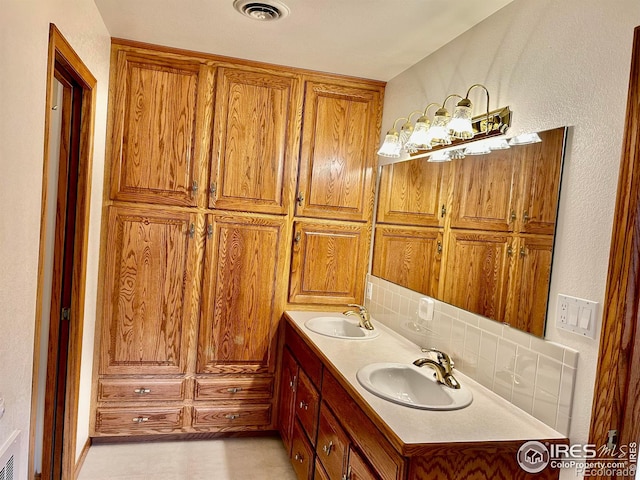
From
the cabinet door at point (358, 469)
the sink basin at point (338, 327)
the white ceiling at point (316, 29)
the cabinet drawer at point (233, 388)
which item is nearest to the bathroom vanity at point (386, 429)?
the cabinet door at point (358, 469)

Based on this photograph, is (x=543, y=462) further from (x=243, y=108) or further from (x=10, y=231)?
(x=243, y=108)

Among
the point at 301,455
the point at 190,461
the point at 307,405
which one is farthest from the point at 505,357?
the point at 190,461

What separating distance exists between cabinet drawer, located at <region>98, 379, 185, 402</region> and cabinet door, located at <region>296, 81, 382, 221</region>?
1307 mm

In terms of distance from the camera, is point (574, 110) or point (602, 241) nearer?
point (602, 241)

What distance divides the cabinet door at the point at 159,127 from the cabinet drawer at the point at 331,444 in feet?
4.85

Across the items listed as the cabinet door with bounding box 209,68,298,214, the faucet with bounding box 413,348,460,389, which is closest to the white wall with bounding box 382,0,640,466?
the faucet with bounding box 413,348,460,389

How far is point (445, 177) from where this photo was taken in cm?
226

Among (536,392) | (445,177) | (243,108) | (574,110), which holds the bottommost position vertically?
(536,392)

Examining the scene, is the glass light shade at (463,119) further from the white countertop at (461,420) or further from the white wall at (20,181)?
the white wall at (20,181)

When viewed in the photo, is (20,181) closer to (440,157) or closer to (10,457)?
(10,457)

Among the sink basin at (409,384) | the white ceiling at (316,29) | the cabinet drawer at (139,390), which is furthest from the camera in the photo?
the cabinet drawer at (139,390)

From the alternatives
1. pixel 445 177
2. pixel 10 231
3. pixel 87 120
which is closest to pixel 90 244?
pixel 87 120

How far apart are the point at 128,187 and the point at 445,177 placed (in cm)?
176

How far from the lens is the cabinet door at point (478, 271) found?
1.81 meters
